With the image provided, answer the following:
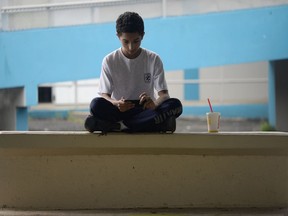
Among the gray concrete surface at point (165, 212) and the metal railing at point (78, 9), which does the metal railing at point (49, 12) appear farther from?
the gray concrete surface at point (165, 212)

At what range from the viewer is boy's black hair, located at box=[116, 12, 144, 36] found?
6.12ft

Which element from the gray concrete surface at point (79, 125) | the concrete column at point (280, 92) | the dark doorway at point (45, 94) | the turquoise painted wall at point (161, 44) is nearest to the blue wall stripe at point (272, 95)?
the concrete column at point (280, 92)

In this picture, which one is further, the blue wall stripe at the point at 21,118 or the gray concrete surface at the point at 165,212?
the blue wall stripe at the point at 21,118

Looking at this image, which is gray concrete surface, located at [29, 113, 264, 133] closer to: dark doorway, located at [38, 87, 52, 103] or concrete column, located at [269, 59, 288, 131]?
dark doorway, located at [38, 87, 52, 103]

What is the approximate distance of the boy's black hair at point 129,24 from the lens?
187 cm

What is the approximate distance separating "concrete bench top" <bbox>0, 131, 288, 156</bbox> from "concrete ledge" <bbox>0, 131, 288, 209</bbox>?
0.03 metres

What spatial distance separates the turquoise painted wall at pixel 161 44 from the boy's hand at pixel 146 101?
831 mm

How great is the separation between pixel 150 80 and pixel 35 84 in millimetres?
1083

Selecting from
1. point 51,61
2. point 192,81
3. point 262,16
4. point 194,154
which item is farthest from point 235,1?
point 192,81

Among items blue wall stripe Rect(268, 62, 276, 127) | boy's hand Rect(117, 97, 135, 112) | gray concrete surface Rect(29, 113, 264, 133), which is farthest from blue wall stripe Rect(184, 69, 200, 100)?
boy's hand Rect(117, 97, 135, 112)

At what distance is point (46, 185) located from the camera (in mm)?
1962

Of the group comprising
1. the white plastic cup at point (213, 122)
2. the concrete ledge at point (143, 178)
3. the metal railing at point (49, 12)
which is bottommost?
the concrete ledge at point (143, 178)

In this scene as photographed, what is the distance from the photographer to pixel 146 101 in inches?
71.4

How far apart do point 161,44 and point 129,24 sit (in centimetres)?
99
